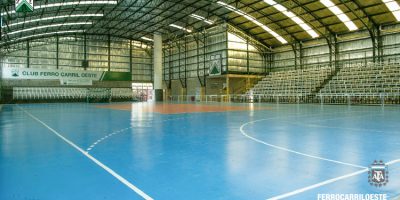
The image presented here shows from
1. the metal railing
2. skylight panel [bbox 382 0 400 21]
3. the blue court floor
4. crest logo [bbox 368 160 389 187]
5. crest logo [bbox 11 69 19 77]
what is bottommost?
the blue court floor

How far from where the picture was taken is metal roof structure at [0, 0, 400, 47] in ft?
118

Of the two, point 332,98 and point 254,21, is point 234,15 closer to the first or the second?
point 254,21

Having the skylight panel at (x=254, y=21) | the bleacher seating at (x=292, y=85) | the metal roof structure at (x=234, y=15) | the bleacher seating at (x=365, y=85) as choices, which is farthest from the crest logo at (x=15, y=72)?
the bleacher seating at (x=365, y=85)

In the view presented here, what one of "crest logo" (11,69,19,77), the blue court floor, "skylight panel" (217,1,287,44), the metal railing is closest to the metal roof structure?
"skylight panel" (217,1,287,44)

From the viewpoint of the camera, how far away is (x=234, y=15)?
44.9 metres

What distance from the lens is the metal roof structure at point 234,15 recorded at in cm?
3583

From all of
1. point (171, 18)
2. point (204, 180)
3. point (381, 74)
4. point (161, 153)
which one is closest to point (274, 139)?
point (161, 153)

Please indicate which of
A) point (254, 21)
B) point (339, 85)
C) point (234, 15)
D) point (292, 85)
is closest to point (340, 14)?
point (339, 85)

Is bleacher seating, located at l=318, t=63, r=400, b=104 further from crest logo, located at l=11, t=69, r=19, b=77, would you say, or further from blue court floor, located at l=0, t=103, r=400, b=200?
crest logo, located at l=11, t=69, r=19, b=77

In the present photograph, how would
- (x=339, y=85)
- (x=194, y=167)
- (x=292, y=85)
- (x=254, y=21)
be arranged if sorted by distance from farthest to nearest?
(x=254, y=21) → (x=292, y=85) → (x=339, y=85) → (x=194, y=167)

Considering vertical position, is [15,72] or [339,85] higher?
[15,72]

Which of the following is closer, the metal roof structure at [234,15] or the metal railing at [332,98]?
the metal railing at [332,98]

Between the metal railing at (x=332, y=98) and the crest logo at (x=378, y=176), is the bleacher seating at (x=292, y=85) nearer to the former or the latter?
the metal railing at (x=332, y=98)

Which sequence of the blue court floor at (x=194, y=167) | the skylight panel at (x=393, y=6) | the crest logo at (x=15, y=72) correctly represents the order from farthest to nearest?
1. the crest logo at (x=15, y=72)
2. the skylight panel at (x=393, y=6)
3. the blue court floor at (x=194, y=167)
